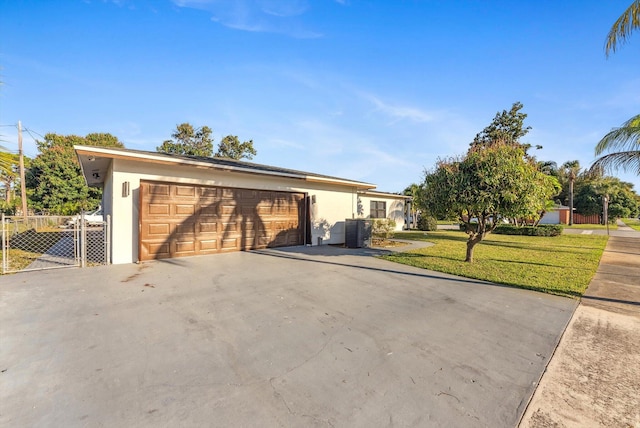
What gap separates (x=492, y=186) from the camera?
6.62 meters

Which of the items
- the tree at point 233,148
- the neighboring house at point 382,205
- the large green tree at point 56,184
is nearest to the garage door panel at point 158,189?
Answer: the neighboring house at point 382,205

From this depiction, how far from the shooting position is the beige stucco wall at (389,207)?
17.7m

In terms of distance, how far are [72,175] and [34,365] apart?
32.5m

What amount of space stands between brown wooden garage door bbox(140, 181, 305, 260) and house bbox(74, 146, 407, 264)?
0.02 meters

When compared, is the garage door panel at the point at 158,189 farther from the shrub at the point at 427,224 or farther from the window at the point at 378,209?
the shrub at the point at 427,224

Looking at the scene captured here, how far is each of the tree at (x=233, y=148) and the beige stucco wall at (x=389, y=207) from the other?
21.4m

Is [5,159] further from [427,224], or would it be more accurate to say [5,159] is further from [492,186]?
[427,224]

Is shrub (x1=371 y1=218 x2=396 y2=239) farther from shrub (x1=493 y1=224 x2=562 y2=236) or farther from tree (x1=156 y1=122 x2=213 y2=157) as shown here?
tree (x1=156 y1=122 x2=213 y2=157)

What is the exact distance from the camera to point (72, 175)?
26172 mm

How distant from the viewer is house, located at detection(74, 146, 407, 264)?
7.05 meters

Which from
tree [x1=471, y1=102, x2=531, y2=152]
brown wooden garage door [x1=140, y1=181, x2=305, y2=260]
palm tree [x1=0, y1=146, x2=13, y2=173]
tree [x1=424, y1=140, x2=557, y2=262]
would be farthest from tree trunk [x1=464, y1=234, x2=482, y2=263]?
tree [x1=471, y1=102, x2=531, y2=152]

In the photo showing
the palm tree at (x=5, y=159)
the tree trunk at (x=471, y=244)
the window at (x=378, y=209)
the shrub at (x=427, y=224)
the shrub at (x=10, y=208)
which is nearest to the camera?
the palm tree at (x=5, y=159)

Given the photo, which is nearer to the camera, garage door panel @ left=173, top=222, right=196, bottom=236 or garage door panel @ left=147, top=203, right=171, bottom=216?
garage door panel @ left=147, top=203, right=171, bottom=216

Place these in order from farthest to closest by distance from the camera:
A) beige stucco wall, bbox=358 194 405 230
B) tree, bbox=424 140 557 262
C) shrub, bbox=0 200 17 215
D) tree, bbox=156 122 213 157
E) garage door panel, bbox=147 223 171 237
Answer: tree, bbox=156 122 213 157, shrub, bbox=0 200 17 215, beige stucco wall, bbox=358 194 405 230, garage door panel, bbox=147 223 171 237, tree, bbox=424 140 557 262
